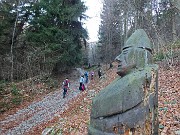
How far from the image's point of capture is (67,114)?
39.7 ft

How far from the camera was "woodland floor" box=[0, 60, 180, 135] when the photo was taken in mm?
7478

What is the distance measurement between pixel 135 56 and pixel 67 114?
9.48m

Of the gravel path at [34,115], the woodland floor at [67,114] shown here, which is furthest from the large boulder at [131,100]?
the gravel path at [34,115]

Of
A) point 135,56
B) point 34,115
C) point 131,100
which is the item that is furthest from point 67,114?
point 131,100

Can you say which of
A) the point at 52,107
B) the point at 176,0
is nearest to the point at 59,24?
the point at 52,107

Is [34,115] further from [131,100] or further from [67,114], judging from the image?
[131,100]

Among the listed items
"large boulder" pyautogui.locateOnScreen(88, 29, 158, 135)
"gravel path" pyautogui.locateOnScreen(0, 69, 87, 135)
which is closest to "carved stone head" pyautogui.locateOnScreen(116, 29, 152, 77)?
"large boulder" pyautogui.locateOnScreen(88, 29, 158, 135)

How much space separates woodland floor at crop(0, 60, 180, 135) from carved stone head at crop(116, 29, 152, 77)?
11.8ft

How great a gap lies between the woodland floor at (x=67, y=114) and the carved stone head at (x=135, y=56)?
3599 millimetres

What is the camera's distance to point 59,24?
81.9ft

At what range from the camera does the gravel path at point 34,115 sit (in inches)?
461

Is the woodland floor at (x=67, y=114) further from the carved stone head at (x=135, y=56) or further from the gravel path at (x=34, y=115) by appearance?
the carved stone head at (x=135, y=56)

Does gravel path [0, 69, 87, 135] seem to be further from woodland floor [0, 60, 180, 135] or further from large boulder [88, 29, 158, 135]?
large boulder [88, 29, 158, 135]

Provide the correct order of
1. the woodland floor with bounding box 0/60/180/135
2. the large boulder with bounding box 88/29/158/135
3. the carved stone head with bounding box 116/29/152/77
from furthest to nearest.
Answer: the woodland floor with bounding box 0/60/180/135 → the carved stone head with bounding box 116/29/152/77 → the large boulder with bounding box 88/29/158/135
